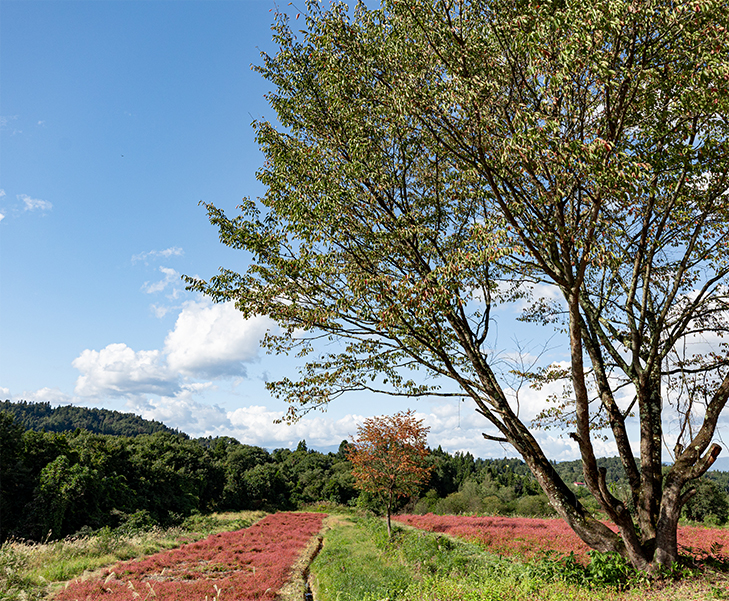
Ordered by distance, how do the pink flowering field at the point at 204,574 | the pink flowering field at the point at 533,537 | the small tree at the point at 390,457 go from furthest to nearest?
the small tree at the point at 390,457
the pink flowering field at the point at 533,537
the pink flowering field at the point at 204,574

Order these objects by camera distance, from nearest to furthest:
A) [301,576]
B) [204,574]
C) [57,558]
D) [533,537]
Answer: [204,574] → [57,558] → [301,576] → [533,537]

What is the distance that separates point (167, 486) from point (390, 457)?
26.0m

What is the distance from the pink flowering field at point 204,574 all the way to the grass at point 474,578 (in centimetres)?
189

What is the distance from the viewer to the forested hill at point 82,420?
423 feet

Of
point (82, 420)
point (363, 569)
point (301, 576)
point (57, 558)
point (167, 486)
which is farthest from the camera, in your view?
point (82, 420)

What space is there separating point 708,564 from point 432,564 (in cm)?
775

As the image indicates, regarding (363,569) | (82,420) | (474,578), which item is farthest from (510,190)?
(82,420)

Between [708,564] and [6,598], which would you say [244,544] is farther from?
[708,564]

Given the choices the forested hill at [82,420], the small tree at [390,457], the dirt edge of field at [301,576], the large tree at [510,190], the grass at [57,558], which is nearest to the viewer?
the large tree at [510,190]

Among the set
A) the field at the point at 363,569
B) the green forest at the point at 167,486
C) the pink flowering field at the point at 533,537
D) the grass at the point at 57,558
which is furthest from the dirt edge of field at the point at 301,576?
the green forest at the point at 167,486

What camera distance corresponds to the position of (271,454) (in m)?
71.1

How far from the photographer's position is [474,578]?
966 centimetres

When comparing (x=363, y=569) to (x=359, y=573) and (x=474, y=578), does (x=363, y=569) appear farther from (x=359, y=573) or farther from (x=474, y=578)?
(x=474, y=578)

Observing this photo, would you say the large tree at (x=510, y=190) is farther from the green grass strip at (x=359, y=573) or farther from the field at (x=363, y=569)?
the green grass strip at (x=359, y=573)
